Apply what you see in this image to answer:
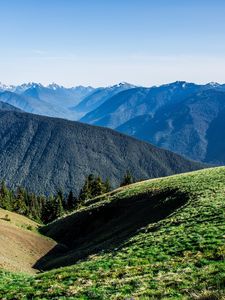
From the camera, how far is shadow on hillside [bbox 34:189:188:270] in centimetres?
4350

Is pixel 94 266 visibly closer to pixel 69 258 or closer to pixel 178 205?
pixel 69 258

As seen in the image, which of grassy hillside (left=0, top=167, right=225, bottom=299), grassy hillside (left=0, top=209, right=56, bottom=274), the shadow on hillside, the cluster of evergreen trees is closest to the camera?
grassy hillside (left=0, top=167, right=225, bottom=299)

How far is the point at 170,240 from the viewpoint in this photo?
28.5 meters

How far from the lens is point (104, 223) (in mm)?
59031

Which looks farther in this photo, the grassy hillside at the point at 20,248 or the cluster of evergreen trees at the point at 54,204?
the cluster of evergreen trees at the point at 54,204

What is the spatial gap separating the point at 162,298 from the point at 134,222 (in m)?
31.5

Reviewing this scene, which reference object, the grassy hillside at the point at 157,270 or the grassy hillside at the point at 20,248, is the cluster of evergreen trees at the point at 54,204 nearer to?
the grassy hillside at the point at 20,248

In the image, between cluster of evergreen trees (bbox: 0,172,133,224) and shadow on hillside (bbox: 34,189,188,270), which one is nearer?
shadow on hillside (bbox: 34,189,188,270)

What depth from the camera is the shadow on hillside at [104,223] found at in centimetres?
4350

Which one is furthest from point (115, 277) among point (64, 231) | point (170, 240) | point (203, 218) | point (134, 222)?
point (64, 231)

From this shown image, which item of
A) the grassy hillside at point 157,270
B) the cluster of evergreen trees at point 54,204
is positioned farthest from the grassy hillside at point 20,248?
the cluster of evergreen trees at point 54,204

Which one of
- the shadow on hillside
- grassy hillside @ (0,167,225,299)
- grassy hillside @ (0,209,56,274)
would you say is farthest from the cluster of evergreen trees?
grassy hillside @ (0,167,225,299)

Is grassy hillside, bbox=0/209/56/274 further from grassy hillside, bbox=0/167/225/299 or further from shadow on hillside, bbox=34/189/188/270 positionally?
grassy hillside, bbox=0/167/225/299

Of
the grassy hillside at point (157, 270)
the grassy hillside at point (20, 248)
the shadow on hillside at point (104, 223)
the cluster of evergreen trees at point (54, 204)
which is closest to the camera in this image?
the grassy hillside at point (157, 270)
